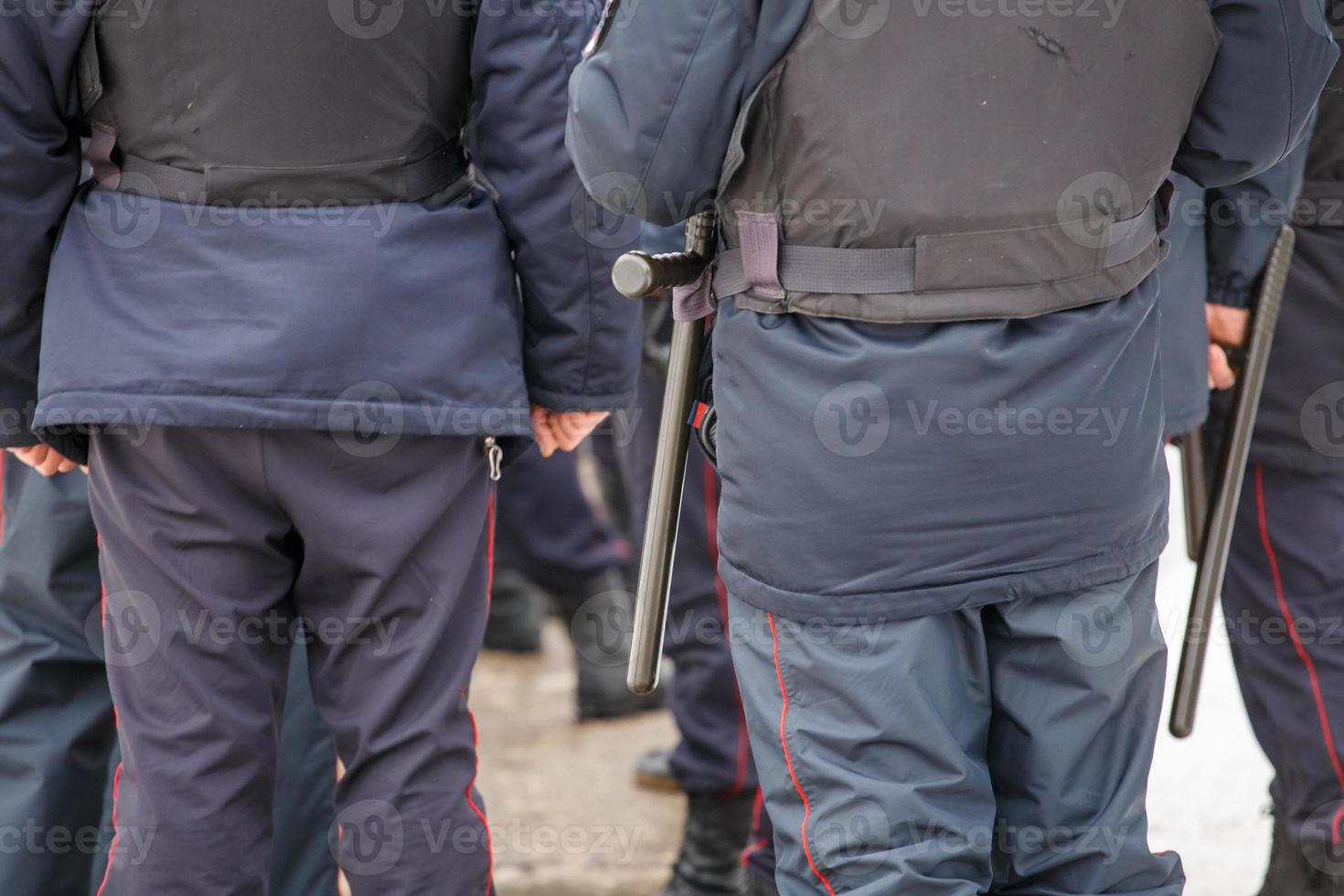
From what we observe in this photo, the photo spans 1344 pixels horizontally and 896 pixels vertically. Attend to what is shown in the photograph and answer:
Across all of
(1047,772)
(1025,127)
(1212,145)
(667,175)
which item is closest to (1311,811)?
(1047,772)

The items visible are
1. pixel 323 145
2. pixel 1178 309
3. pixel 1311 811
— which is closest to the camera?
pixel 323 145

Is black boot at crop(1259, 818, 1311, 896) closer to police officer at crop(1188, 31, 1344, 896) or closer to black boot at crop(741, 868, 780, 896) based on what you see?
police officer at crop(1188, 31, 1344, 896)

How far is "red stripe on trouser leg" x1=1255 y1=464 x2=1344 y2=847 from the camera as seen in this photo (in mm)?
2602

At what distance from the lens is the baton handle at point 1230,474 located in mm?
2467

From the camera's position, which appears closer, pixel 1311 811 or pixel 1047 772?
pixel 1047 772

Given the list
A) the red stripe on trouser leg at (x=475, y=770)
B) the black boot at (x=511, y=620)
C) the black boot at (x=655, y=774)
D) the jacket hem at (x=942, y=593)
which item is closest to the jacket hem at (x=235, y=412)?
the red stripe on trouser leg at (x=475, y=770)

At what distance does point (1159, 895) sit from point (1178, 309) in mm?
932

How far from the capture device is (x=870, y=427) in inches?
70.6

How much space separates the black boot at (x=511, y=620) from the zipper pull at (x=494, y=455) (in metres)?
2.06

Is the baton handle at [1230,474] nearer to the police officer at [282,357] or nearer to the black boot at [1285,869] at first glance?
the black boot at [1285,869]

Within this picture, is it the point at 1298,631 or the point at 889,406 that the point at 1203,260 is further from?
the point at 889,406

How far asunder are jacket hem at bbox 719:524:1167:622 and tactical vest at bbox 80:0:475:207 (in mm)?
756

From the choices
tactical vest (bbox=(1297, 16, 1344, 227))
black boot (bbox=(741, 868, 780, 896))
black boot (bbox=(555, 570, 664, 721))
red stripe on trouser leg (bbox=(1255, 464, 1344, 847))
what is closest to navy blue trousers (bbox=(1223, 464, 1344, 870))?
red stripe on trouser leg (bbox=(1255, 464, 1344, 847))

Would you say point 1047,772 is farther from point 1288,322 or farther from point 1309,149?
point 1309,149
